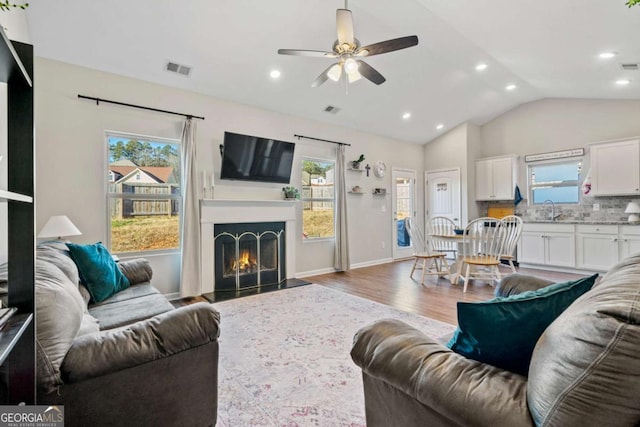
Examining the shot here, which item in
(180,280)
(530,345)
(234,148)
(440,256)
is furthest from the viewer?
(440,256)

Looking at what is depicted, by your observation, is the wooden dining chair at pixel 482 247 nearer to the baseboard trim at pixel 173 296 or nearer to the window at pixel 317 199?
the window at pixel 317 199

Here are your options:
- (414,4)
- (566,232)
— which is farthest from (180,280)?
(566,232)

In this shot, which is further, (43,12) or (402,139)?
(402,139)

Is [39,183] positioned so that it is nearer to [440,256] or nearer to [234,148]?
[234,148]

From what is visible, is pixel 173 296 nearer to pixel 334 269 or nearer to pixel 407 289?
pixel 334 269

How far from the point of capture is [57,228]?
2906 mm

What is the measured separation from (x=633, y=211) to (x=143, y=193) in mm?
7418

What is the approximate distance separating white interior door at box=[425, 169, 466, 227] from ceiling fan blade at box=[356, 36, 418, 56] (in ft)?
15.7

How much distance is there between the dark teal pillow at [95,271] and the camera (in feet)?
7.54

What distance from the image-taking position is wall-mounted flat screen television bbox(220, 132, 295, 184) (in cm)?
431

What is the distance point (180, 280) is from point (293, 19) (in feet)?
11.2

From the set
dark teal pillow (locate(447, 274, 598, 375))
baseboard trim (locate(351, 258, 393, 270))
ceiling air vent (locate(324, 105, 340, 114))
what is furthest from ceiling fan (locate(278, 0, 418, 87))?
baseboard trim (locate(351, 258, 393, 270))

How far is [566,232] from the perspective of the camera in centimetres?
540

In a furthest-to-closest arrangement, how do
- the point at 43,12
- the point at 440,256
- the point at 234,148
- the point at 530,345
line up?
the point at 440,256, the point at 234,148, the point at 43,12, the point at 530,345
